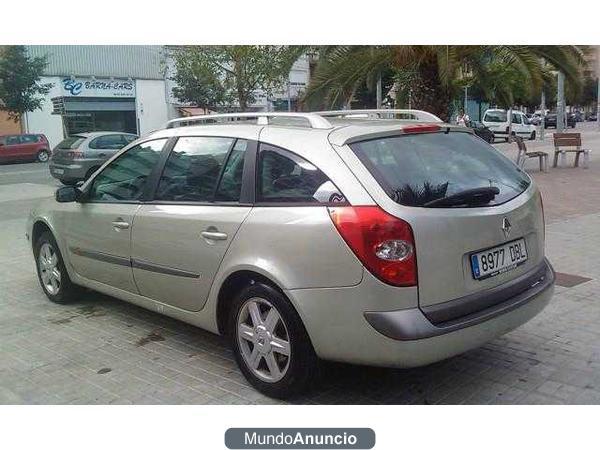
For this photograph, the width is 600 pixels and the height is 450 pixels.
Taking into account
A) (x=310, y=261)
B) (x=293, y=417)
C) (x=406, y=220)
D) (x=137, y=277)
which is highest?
(x=406, y=220)

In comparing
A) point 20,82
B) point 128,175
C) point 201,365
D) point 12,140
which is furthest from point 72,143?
point 201,365

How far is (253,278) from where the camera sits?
3328 millimetres

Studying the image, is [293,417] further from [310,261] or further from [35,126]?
[35,126]

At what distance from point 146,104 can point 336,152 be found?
29.6 meters

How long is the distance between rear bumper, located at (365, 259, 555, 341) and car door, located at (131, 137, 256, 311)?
104 centimetres

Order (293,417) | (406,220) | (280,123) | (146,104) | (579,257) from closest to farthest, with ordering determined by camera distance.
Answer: (406,220) < (293,417) < (280,123) < (579,257) < (146,104)

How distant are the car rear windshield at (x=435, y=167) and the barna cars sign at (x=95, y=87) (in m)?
26.5

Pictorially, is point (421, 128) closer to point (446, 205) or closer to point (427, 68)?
point (446, 205)

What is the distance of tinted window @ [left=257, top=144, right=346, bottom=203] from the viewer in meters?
3.07

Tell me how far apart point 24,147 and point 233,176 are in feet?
89.0

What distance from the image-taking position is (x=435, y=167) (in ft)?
10.7

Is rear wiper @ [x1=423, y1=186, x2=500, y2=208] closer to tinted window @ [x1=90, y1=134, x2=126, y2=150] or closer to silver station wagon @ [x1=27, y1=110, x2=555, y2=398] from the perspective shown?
silver station wagon @ [x1=27, y1=110, x2=555, y2=398]

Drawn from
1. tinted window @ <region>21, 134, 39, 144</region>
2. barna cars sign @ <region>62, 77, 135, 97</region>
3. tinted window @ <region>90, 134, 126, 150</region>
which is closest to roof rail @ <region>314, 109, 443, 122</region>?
tinted window @ <region>90, 134, 126, 150</region>

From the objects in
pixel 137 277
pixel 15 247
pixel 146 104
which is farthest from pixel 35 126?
pixel 137 277
